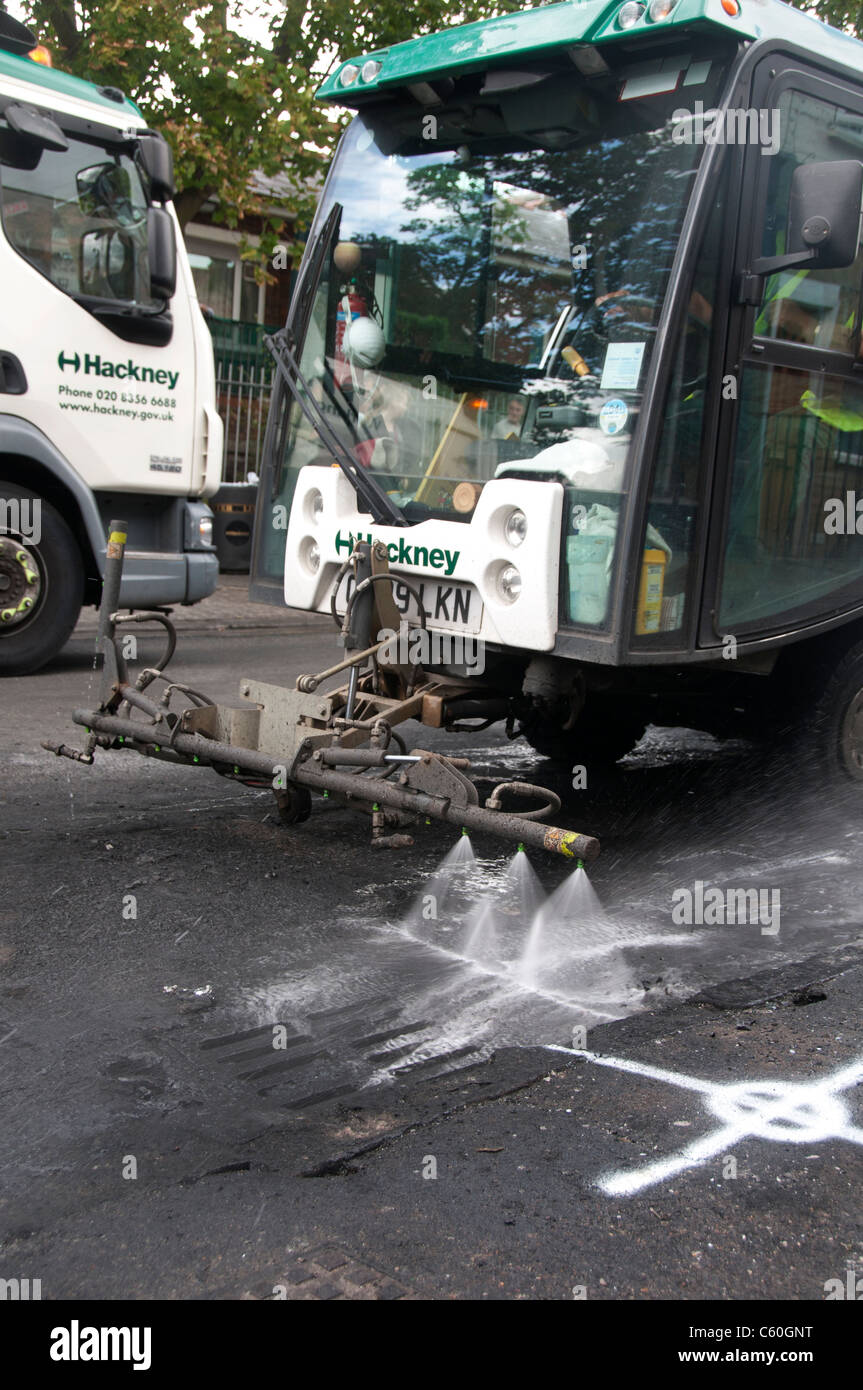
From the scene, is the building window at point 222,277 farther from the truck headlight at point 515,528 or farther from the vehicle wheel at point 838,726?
the truck headlight at point 515,528

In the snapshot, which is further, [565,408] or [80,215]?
[80,215]

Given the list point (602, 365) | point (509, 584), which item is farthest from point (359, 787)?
point (602, 365)

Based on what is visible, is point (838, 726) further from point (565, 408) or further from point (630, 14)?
point (630, 14)

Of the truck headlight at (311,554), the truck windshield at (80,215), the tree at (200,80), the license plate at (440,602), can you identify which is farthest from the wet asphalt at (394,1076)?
the tree at (200,80)

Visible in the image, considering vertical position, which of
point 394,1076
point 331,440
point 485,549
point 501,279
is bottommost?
point 394,1076

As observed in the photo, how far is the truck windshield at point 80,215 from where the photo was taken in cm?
838

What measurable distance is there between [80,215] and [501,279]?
4.27m

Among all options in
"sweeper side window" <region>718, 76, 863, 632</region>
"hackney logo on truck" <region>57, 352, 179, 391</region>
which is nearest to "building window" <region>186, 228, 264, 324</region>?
"hackney logo on truck" <region>57, 352, 179, 391</region>

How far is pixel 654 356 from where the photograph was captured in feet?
15.4

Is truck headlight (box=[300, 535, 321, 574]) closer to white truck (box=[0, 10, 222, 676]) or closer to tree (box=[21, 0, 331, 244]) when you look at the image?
white truck (box=[0, 10, 222, 676])

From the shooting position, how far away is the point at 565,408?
5035 millimetres

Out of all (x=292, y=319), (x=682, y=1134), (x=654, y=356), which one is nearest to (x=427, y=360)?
(x=292, y=319)

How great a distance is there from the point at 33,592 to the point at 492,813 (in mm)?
5277

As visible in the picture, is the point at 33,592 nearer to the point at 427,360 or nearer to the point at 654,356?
the point at 427,360
